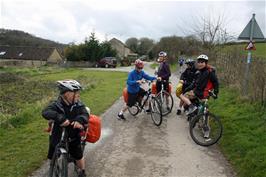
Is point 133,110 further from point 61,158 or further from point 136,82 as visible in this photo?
point 61,158

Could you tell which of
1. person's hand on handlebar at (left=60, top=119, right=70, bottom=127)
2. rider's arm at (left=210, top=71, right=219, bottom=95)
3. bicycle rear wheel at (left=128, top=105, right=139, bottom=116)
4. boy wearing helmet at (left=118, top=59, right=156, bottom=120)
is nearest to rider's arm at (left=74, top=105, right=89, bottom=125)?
person's hand on handlebar at (left=60, top=119, right=70, bottom=127)

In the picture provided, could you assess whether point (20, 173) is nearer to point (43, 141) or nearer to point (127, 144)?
point (43, 141)

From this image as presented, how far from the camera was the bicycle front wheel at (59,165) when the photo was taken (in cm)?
495

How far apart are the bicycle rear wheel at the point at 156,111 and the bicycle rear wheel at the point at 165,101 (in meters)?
1.06

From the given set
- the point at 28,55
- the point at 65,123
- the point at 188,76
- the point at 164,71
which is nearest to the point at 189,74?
the point at 188,76

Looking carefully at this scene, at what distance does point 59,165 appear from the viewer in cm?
508

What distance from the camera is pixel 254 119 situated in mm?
9422

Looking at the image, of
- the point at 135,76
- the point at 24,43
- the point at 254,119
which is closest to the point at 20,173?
the point at 135,76

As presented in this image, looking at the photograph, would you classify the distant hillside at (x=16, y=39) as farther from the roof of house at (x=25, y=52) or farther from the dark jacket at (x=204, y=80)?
the dark jacket at (x=204, y=80)

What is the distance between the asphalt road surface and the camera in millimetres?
6348

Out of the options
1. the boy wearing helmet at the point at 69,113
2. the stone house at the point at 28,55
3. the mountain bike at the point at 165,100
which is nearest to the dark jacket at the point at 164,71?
the mountain bike at the point at 165,100

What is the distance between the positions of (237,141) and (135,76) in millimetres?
3740

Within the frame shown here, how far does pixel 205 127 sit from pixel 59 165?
4284mm

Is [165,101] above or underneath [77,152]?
underneath
